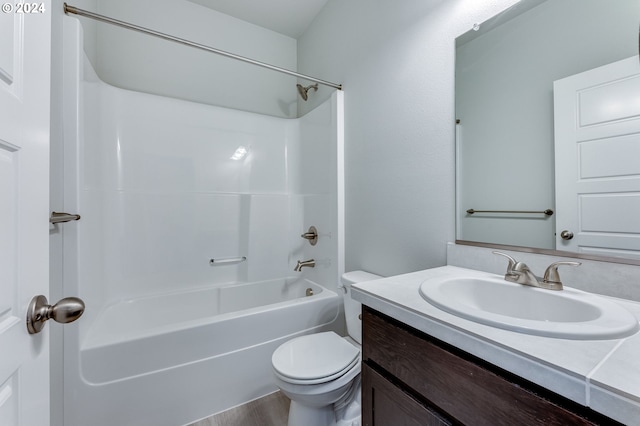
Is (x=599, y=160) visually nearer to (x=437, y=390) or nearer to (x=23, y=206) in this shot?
(x=437, y=390)

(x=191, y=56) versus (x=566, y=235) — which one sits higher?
(x=191, y=56)

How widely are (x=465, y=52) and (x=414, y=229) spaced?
2.71 feet

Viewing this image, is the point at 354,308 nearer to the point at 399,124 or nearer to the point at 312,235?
the point at 312,235

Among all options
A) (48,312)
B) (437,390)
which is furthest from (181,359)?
(437,390)

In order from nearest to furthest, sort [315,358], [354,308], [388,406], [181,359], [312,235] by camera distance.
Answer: [388,406], [315,358], [181,359], [354,308], [312,235]

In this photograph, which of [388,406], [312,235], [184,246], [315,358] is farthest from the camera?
[312,235]

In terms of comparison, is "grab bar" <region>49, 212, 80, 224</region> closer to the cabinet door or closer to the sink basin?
the cabinet door

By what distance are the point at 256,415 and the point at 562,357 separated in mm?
1511

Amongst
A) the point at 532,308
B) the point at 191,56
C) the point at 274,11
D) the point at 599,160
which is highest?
the point at 274,11

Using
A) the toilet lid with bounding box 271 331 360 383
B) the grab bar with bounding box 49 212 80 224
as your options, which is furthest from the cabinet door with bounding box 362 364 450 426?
the grab bar with bounding box 49 212 80 224

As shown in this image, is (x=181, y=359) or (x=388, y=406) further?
(x=181, y=359)

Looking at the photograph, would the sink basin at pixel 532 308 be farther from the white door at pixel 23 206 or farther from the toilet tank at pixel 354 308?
the white door at pixel 23 206

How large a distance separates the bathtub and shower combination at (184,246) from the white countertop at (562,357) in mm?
1162

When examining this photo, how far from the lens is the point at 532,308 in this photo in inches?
31.1
